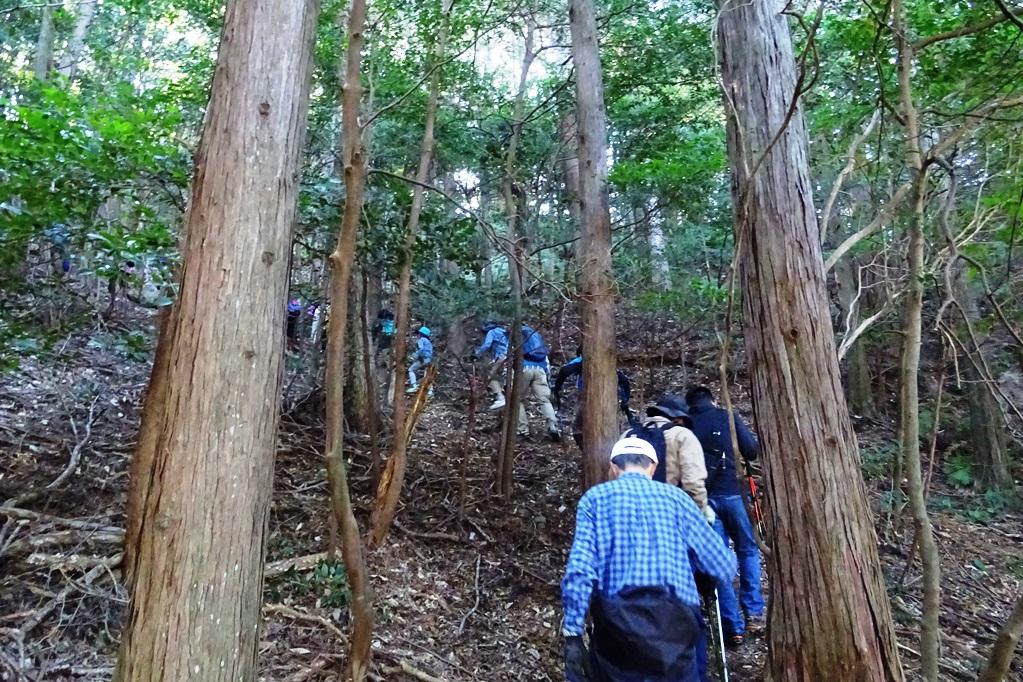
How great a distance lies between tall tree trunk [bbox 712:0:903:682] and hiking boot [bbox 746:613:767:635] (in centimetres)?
191

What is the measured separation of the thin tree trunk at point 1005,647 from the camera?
2695 mm

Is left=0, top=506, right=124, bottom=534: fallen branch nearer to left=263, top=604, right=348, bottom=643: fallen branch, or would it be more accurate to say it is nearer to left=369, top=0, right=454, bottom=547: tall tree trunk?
left=263, top=604, right=348, bottom=643: fallen branch

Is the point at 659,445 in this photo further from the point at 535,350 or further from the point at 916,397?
the point at 535,350

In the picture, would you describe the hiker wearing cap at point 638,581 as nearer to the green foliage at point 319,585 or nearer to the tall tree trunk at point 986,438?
the green foliage at point 319,585

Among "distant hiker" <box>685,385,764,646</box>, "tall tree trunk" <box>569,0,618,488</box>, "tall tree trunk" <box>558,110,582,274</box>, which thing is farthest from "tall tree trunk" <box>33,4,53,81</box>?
"distant hiker" <box>685,385,764,646</box>

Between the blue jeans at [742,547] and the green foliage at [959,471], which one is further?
the green foliage at [959,471]

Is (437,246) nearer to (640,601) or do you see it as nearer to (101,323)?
(101,323)

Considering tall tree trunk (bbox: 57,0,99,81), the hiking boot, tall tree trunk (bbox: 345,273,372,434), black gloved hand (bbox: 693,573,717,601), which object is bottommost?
the hiking boot

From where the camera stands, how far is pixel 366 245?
6445 mm

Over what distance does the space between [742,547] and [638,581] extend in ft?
8.42

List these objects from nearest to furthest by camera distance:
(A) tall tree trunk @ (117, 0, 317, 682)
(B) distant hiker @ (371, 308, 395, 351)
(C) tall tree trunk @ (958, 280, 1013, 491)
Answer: (A) tall tree trunk @ (117, 0, 317, 682) < (B) distant hiker @ (371, 308, 395, 351) < (C) tall tree trunk @ (958, 280, 1013, 491)

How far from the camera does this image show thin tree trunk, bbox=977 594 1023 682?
8.84 ft

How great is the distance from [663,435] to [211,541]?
3.59 meters

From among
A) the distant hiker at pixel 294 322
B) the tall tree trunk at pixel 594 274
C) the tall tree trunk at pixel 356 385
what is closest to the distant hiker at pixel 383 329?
the tall tree trunk at pixel 356 385
